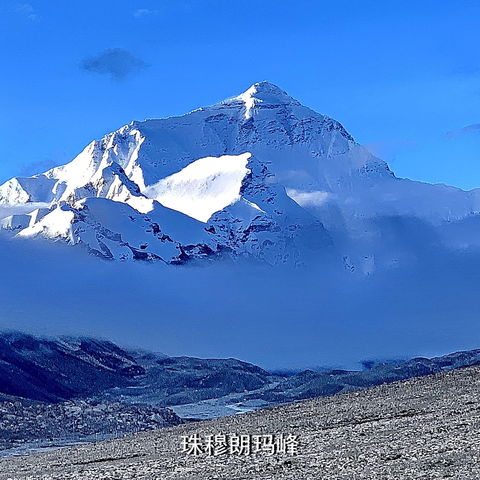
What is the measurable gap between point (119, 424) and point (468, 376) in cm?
9378

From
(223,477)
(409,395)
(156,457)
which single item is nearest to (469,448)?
(223,477)

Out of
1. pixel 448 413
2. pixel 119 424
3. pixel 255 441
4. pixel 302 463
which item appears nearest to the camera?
pixel 302 463

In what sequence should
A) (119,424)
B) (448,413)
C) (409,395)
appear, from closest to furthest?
(448,413) → (409,395) → (119,424)

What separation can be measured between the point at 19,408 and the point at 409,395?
4236 inches

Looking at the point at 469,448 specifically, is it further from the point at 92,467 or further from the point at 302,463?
the point at 92,467

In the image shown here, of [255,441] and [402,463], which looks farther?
[255,441]

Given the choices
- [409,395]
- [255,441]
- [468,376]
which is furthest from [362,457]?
[468,376]

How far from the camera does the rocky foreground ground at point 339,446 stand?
152 feet

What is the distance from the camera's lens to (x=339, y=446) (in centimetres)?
5444

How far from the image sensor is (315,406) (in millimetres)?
80438

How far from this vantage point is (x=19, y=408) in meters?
170

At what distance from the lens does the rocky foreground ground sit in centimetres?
4644

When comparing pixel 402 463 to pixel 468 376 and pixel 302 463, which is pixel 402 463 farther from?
pixel 468 376

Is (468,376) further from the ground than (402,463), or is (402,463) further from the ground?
(468,376)
